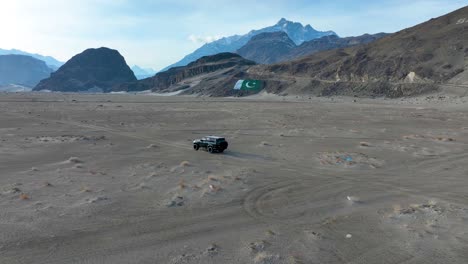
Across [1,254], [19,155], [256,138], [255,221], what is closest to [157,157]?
[19,155]

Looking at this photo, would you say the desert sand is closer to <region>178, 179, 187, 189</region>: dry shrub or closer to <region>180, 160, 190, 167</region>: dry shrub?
<region>178, 179, 187, 189</region>: dry shrub

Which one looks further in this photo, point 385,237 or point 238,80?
point 238,80

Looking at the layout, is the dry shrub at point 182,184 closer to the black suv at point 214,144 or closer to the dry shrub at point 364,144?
the black suv at point 214,144

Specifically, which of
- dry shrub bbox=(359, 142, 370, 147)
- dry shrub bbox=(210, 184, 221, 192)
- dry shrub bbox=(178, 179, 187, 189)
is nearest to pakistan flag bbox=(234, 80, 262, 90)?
dry shrub bbox=(359, 142, 370, 147)

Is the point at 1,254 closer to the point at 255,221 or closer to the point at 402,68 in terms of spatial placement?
the point at 255,221

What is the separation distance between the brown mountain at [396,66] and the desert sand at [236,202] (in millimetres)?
93253

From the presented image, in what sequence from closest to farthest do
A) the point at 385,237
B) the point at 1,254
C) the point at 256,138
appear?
the point at 1,254
the point at 385,237
the point at 256,138

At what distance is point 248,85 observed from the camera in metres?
186

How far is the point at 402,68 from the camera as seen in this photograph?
456ft

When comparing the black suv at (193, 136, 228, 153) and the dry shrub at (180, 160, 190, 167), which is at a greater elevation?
the black suv at (193, 136, 228, 153)

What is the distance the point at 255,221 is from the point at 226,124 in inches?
1814

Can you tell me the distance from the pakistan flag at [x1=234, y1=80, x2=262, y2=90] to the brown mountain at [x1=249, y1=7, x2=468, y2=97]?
4.22 meters

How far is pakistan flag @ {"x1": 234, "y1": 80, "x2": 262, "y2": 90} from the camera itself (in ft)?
594

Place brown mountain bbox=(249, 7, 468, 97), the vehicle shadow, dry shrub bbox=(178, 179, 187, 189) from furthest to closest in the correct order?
brown mountain bbox=(249, 7, 468, 97), the vehicle shadow, dry shrub bbox=(178, 179, 187, 189)
